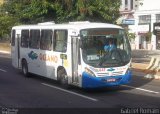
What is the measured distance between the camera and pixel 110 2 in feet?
113

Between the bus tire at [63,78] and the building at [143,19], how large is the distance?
147ft

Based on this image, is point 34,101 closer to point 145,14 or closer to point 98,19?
point 98,19

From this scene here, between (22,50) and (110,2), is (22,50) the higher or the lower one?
the lower one

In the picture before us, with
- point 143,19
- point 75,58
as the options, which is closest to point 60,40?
point 75,58

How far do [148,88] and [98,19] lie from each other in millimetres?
16881

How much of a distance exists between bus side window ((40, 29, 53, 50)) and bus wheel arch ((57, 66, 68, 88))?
147 cm

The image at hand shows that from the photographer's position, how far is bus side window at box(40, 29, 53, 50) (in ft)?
64.4

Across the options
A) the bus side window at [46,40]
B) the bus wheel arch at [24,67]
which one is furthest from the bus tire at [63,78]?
the bus wheel arch at [24,67]

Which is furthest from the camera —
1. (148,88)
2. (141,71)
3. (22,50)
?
(141,71)

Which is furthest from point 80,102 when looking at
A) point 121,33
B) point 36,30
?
point 36,30

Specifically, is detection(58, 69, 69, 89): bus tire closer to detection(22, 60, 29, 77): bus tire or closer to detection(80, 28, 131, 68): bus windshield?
detection(80, 28, 131, 68): bus windshield

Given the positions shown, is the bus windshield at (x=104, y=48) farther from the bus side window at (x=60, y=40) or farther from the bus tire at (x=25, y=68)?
the bus tire at (x=25, y=68)

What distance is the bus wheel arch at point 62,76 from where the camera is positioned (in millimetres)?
18062

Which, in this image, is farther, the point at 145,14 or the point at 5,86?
the point at 145,14
